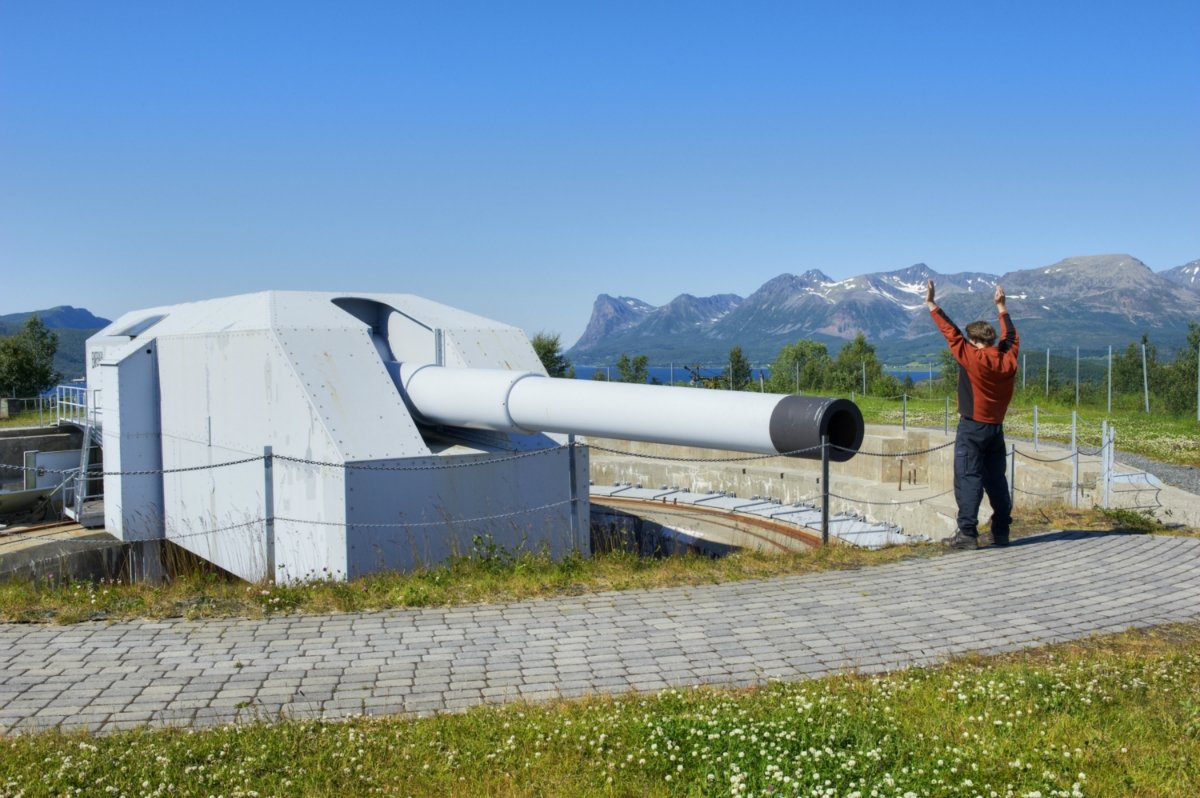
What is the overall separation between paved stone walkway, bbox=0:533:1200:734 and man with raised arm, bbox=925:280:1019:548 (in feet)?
2.57

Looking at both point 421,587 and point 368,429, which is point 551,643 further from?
point 368,429

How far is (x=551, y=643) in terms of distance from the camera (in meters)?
4.84

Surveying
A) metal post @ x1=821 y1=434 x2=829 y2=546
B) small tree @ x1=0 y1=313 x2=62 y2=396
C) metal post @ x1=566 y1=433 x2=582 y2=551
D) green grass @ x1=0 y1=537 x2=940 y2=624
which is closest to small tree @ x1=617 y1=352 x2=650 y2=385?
small tree @ x1=0 y1=313 x2=62 y2=396

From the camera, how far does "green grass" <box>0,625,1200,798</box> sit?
3.08m

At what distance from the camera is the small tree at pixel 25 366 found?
32.1 metres

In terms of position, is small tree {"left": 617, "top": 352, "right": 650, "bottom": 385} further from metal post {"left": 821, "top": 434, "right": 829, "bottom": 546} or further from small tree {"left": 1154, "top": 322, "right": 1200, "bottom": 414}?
metal post {"left": 821, "top": 434, "right": 829, "bottom": 546}

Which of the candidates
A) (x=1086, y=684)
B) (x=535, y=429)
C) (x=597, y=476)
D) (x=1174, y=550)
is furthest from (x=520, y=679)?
(x=597, y=476)

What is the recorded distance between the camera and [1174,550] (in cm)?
684

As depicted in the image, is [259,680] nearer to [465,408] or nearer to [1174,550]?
[465,408]

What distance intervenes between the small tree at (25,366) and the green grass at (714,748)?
32859 mm

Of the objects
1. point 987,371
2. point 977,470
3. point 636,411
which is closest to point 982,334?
point 987,371

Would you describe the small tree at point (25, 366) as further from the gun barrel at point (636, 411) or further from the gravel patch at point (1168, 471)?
the gravel patch at point (1168, 471)

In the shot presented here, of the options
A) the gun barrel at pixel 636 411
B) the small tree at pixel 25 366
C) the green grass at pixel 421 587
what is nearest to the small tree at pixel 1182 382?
the green grass at pixel 421 587

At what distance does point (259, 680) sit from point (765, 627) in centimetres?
254
